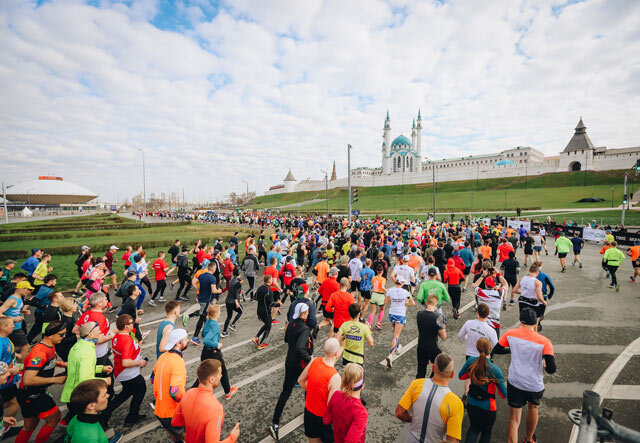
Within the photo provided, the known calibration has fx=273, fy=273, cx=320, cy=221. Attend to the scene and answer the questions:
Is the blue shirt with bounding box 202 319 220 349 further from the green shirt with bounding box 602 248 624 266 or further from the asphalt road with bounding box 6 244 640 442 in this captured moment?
the green shirt with bounding box 602 248 624 266

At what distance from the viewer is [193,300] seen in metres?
10.3

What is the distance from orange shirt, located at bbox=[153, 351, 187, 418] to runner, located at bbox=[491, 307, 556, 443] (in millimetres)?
4632

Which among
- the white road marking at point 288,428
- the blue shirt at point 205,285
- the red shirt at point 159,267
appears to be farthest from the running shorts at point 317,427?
the red shirt at point 159,267

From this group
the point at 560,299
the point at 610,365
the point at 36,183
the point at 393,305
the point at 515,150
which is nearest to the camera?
the point at 610,365

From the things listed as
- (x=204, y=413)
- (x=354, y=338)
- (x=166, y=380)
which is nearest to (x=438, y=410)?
(x=354, y=338)

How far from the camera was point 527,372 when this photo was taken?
3980mm

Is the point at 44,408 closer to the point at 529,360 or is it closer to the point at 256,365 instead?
the point at 256,365

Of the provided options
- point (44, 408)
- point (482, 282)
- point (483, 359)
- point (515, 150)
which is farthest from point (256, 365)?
point (515, 150)

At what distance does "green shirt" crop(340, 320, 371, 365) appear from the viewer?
4629 mm

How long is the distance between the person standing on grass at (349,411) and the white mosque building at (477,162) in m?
99.6

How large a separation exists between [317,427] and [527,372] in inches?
123

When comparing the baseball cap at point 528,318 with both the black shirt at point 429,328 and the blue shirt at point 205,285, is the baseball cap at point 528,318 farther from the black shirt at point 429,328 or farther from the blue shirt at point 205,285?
the blue shirt at point 205,285

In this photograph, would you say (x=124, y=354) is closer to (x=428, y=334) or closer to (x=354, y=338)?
(x=354, y=338)

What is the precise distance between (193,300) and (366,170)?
488 ft
